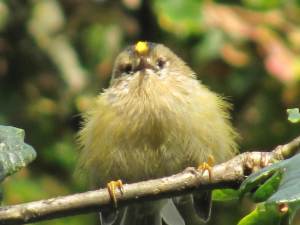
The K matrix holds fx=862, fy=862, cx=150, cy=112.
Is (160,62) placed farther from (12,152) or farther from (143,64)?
(12,152)

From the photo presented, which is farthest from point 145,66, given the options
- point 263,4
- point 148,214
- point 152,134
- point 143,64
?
point 263,4

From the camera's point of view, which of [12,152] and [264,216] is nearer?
[12,152]

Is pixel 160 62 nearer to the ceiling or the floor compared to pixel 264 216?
nearer to the ceiling

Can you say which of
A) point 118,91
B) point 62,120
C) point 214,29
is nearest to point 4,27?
point 62,120

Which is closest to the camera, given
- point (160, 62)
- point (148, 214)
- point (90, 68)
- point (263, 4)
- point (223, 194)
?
point (223, 194)

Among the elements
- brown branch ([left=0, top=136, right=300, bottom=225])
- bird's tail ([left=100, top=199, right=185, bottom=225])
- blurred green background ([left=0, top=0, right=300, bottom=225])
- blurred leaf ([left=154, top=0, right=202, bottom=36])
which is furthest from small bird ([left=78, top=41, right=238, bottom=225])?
brown branch ([left=0, top=136, right=300, bottom=225])

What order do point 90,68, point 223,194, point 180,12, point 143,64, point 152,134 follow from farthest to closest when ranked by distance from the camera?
1. point 90,68
2. point 180,12
3. point 143,64
4. point 152,134
5. point 223,194

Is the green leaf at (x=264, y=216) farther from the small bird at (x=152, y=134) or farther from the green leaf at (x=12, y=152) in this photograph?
the small bird at (x=152, y=134)
